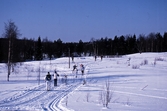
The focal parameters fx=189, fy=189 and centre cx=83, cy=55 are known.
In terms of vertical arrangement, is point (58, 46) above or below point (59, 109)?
above

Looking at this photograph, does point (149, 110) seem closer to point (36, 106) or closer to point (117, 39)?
point (36, 106)

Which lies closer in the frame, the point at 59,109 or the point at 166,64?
the point at 59,109

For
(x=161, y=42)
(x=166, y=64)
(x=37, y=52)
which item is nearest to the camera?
(x=166, y=64)

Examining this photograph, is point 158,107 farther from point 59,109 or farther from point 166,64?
point 166,64

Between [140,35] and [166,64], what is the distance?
6771 centimetres

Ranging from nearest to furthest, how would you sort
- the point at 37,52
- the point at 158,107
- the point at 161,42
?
the point at 158,107 → the point at 37,52 → the point at 161,42

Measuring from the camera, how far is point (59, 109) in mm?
8539

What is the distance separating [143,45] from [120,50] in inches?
515

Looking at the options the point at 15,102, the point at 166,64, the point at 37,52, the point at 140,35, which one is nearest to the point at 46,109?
the point at 15,102

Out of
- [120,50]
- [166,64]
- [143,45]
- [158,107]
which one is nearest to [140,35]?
[143,45]

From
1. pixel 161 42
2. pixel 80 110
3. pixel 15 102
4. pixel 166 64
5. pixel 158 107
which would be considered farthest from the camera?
pixel 161 42

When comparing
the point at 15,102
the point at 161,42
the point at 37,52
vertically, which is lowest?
the point at 15,102

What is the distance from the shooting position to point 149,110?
8320 millimetres

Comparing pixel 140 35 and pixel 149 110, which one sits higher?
pixel 140 35
